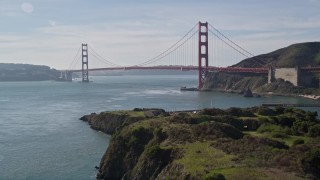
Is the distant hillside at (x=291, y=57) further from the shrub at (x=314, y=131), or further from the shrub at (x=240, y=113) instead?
the shrub at (x=314, y=131)

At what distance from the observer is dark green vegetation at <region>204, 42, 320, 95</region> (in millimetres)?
97688

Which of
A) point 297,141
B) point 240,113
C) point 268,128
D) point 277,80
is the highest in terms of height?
point 277,80

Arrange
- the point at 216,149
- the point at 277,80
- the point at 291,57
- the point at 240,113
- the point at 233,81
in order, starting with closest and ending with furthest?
the point at 216,149 < the point at 240,113 < the point at 277,80 < the point at 233,81 < the point at 291,57

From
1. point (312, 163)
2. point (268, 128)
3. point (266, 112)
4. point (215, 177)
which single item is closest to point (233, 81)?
point (266, 112)

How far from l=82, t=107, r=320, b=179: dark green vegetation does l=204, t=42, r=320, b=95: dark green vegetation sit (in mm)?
61177

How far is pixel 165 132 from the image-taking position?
30.6m

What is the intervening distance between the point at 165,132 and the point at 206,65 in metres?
85.1

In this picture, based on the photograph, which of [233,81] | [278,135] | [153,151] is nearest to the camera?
[153,151]

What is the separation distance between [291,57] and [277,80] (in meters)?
16.4

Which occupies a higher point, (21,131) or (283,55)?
(283,55)

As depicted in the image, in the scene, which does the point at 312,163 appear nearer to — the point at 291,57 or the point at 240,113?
the point at 240,113

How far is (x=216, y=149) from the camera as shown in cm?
2600

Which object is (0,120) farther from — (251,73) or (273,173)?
(251,73)

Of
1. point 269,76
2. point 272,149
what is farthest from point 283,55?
point 272,149
